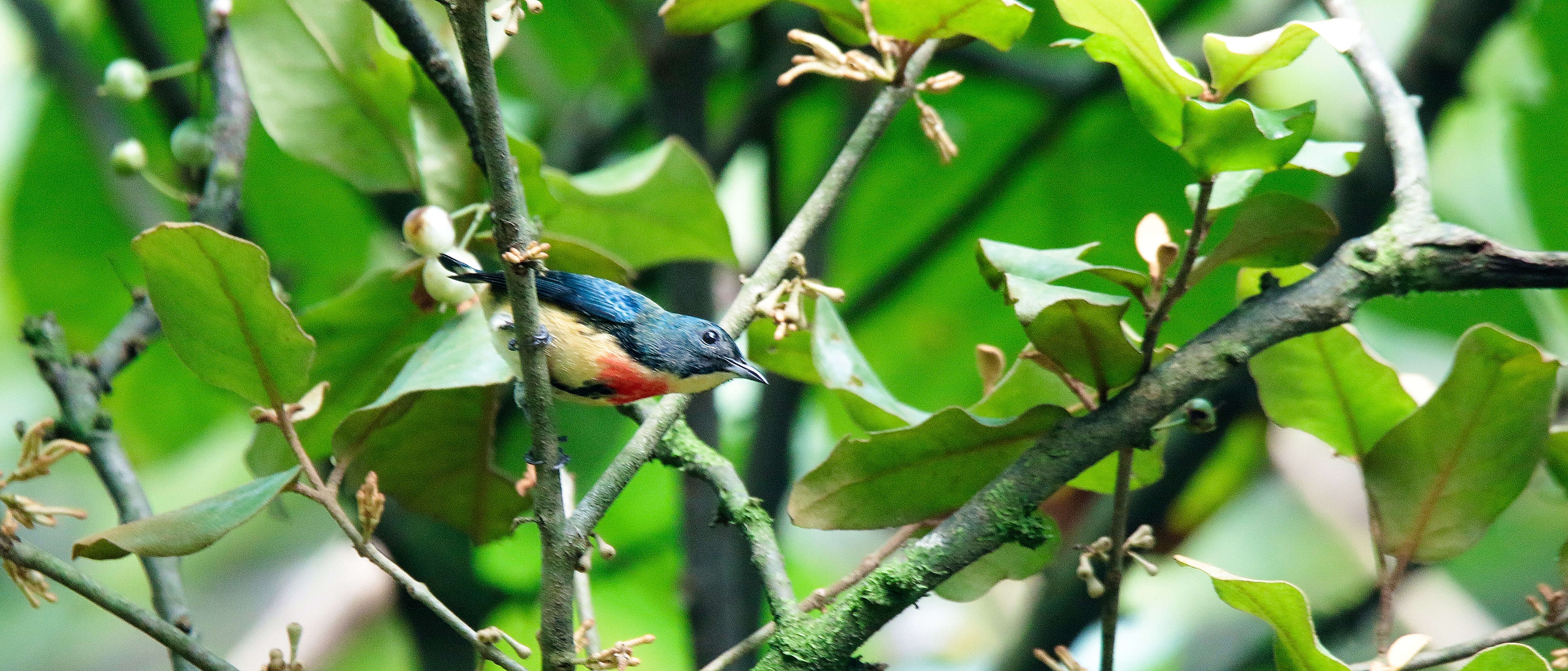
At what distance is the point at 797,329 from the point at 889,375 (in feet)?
5.96

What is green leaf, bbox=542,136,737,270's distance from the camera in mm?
1527

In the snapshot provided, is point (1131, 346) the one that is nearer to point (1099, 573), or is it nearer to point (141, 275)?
point (1099, 573)

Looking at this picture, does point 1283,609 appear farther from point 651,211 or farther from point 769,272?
point 651,211

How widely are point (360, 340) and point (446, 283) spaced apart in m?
0.20

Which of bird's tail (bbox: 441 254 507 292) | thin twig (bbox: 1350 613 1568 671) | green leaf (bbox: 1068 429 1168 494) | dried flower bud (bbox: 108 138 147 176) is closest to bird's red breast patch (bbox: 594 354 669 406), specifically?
bird's tail (bbox: 441 254 507 292)

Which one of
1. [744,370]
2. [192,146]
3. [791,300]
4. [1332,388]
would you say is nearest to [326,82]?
[192,146]

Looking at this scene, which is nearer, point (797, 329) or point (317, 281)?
point (797, 329)

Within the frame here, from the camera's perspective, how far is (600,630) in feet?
8.35

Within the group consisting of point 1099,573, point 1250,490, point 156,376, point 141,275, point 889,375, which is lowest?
point 1250,490

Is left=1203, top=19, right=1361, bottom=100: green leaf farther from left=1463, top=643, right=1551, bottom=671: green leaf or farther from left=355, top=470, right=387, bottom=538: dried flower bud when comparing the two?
left=355, top=470, right=387, bottom=538: dried flower bud

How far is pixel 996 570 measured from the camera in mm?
1289

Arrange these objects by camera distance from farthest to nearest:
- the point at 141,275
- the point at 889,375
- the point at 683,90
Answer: the point at 889,375 → the point at 141,275 → the point at 683,90

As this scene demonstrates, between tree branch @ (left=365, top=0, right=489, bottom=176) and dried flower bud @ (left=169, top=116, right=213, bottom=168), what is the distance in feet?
1.43

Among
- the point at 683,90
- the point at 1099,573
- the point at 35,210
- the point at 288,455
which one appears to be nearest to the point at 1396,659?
the point at 288,455
